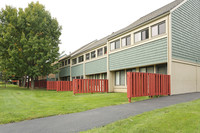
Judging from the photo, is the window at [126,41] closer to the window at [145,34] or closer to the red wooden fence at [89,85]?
the window at [145,34]

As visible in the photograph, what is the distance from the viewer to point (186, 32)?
14578 mm

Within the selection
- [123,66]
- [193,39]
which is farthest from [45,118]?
[193,39]

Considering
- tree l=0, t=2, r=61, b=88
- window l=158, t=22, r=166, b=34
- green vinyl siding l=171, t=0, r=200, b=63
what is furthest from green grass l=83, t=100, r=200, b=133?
tree l=0, t=2, r=61, b=88

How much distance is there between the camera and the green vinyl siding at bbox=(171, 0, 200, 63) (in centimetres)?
1314

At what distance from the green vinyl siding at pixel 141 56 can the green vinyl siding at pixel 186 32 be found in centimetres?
88

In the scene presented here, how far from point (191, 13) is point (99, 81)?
11803 mm

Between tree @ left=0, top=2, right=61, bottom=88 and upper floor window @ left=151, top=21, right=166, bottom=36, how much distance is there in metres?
17.9

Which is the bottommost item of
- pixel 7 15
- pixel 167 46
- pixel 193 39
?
pixel 167 46

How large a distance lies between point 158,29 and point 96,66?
37.1ft

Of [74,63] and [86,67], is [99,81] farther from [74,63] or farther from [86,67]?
[74,63]

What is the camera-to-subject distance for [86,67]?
2612 centimetres

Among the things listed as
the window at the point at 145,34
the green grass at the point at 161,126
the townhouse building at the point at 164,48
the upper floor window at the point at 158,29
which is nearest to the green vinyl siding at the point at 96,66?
the townhouse building at the point at 164,48

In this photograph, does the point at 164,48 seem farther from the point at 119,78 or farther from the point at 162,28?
the point at 119,78

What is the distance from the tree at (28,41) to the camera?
2545cm
